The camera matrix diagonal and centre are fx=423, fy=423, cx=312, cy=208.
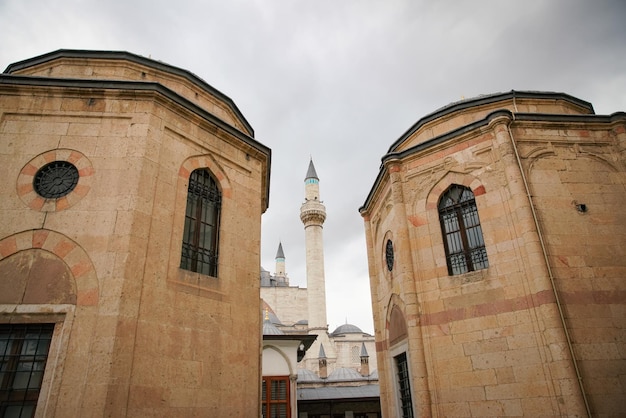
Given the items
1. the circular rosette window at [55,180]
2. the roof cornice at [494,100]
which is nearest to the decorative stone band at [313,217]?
the roof cornice at [494,100]

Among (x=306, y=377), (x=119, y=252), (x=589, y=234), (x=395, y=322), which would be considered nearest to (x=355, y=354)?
(x=306, y=377)

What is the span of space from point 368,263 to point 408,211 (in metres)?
3.09

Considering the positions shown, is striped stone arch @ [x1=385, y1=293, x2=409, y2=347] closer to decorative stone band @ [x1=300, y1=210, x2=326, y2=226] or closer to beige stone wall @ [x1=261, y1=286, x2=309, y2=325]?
decorative stone band @ [x1=300, y1=210, x2=326, y2=226]

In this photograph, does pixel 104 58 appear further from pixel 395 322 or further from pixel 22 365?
pixel 395 322

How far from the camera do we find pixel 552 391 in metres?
7.61

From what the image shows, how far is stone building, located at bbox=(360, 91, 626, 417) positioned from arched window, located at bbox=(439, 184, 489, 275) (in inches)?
1.0

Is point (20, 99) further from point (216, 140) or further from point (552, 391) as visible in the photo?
point (552, 391)

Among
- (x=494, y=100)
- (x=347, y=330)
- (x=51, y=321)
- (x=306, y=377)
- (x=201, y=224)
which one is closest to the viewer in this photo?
(x=51, y=321)

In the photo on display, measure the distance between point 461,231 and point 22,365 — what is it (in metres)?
8.78

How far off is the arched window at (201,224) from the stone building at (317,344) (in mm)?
9772

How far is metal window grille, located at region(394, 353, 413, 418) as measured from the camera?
10336mm

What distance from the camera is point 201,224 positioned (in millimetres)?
8312

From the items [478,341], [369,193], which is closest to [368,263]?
[369,193]

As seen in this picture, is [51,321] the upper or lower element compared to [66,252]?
lower
